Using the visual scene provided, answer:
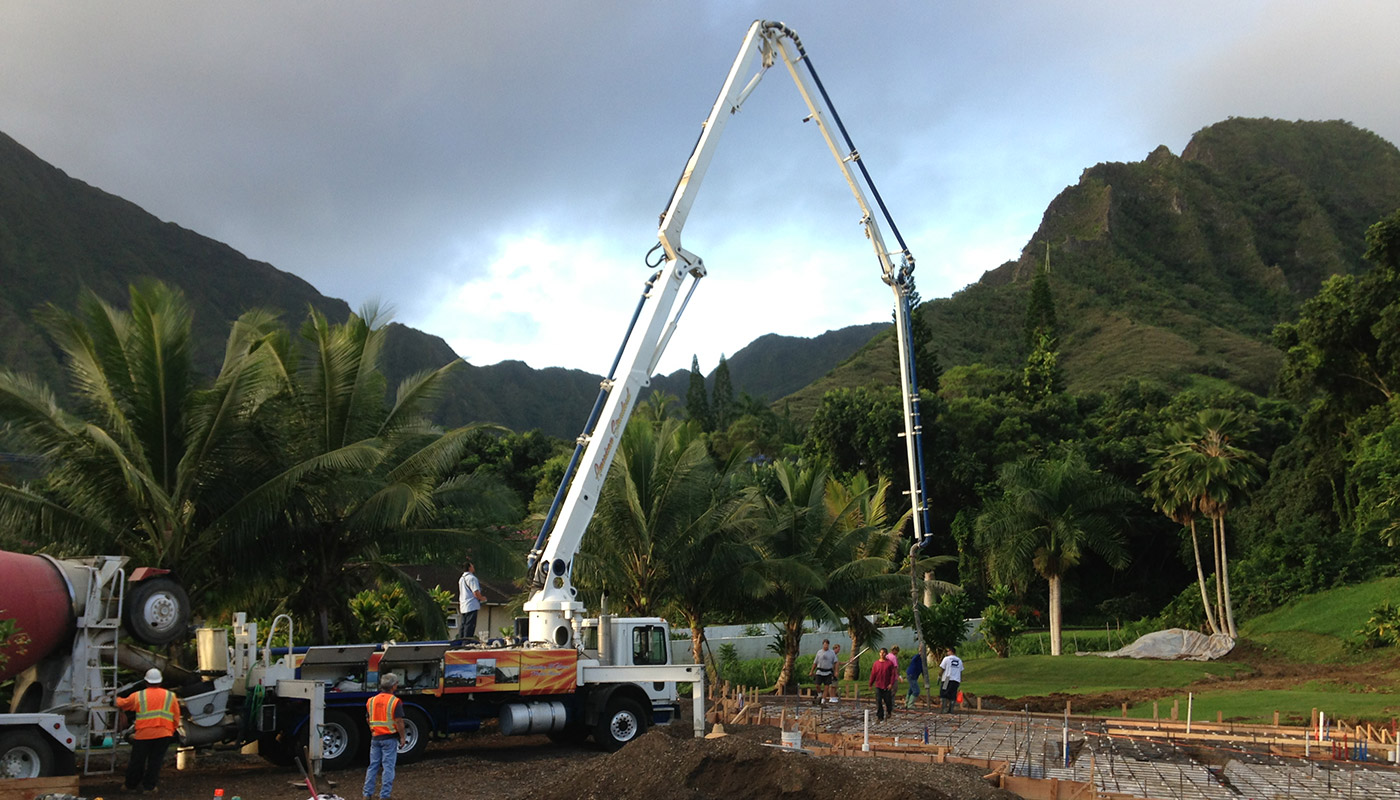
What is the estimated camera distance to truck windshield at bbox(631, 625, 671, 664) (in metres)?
20.9

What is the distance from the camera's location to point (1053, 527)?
46.6 meters

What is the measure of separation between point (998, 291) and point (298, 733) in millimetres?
136415

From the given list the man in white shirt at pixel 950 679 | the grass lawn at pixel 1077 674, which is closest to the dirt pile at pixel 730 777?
the man in white shirt at pixel 950 679

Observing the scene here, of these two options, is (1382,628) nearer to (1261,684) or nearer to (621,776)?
(1261,684)

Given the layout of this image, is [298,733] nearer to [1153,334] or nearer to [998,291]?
[1153,334]

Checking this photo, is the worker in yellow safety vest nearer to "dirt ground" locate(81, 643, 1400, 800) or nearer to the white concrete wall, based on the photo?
"dirt ground" locate(81, 643, 1400, 800)

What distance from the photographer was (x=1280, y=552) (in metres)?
48.3

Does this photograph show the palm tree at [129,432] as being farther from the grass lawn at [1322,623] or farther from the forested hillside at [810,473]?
the grass lawn at [1322,623]

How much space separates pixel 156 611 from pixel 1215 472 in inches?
1535

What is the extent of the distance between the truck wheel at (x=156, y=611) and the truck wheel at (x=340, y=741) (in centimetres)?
266

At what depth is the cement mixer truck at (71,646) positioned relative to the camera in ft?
46.1

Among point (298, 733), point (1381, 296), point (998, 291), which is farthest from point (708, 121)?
point (998, 291)

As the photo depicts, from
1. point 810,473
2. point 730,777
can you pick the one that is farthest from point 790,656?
point 730,777

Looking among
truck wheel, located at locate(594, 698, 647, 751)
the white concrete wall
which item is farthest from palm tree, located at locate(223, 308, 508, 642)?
the white concrete wall
